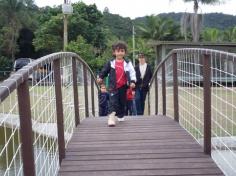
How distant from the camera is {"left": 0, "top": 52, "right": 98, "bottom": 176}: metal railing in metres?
3.14

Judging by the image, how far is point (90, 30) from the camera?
129 ft

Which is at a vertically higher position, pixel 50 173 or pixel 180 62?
pixel 180 62

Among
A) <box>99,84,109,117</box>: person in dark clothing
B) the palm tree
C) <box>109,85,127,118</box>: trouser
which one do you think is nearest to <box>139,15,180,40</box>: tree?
the palm tree

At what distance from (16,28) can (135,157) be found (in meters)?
39.6

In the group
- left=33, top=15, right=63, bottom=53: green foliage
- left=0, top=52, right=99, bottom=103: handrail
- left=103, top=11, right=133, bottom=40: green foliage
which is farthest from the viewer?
left=103, top=11, right=133, bottom=40: green foliage

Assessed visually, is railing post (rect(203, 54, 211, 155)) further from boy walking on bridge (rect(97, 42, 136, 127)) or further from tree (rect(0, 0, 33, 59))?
tree (rect(0, 0, 33, 59))

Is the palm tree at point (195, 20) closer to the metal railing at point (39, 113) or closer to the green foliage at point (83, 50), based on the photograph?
the green foliage at point (83, 50)

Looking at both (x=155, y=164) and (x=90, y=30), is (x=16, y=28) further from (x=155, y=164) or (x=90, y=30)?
(x=155, y=164)

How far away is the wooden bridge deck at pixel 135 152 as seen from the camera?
4.68 m

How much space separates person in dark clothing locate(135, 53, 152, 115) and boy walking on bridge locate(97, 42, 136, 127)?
299 cm

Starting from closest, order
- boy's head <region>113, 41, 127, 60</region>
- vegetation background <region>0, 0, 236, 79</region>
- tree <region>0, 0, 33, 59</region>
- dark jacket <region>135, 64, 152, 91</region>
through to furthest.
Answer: boy's head <region>113, 41, 127, 60</region>, dark jacket <region>135, 64, 152, 91</region>, vegetation background <region>0, 0, 236, 79</region>, tree <region>0, 0, 33, 59</region>

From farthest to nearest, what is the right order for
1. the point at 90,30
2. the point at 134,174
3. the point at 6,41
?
the point at 6,41
the point at 90,30
the point at 134,174

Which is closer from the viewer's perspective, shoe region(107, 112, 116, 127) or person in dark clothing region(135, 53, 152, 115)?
shoe region(107, 112, 116, 127)

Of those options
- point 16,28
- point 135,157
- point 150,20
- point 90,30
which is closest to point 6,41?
point 16,28
